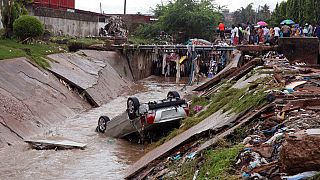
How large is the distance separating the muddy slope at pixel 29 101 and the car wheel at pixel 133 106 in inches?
133

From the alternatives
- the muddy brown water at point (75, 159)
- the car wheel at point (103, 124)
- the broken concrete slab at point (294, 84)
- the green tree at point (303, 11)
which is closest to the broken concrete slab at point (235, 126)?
the broken concrete slab at point (294, 84)

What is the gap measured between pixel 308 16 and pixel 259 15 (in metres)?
49.0

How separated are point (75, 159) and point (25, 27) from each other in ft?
57.4

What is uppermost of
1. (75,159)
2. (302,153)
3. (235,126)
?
(302,153)

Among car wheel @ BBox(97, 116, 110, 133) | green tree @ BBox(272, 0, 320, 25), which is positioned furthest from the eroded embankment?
green tree @ BBox(272, 0, 320, 25)

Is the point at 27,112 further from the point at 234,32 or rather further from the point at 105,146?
the point at 234,32

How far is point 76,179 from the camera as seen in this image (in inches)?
431

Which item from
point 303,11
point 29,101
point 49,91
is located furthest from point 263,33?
point 303,11

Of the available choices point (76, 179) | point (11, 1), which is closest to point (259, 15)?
point (11, 1)

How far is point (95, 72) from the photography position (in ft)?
89.4

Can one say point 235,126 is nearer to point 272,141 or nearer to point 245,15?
point 272,141

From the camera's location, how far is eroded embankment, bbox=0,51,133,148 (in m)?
15.6

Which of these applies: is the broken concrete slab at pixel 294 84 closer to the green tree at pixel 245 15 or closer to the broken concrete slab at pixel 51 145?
the broken concrete slab at pixel 51 145

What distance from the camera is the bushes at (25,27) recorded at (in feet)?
92.8
